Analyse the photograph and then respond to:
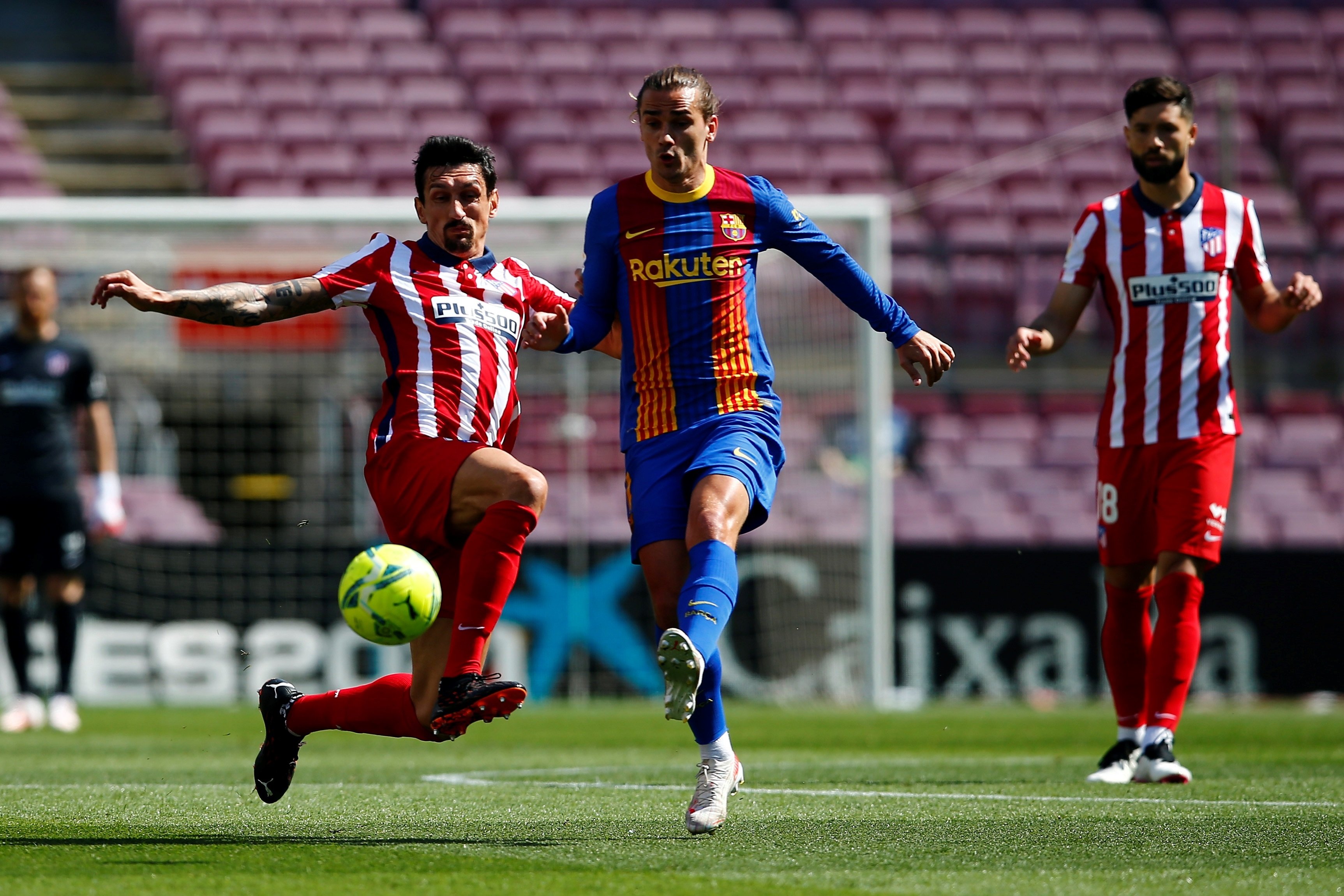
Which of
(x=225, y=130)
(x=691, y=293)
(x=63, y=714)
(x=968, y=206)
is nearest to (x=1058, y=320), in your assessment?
(x=691, y=293)

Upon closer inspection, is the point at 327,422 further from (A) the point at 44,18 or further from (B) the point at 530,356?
(A) the point at 44,18

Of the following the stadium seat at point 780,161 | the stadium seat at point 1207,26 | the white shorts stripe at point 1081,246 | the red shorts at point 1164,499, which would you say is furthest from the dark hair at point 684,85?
the stadium seat at point 1207,26

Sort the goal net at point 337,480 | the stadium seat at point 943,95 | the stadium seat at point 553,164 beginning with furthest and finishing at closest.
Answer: the stadium seat at point 943,95
the stadium seat at point 553,164
the goal net at point 337,480

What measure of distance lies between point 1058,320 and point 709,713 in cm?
250

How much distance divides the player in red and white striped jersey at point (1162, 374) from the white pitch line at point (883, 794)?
33.6 inches

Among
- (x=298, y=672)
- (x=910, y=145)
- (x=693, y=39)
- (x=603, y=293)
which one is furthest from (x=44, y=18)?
(x=603, y=293)

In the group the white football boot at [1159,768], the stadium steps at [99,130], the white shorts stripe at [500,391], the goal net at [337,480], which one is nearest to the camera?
the white shorts stripe at [500,391]

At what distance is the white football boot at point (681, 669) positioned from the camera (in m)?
4.07

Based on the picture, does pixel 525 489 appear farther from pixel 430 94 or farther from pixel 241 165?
pixel 430 94

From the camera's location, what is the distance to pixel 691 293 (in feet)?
16.0

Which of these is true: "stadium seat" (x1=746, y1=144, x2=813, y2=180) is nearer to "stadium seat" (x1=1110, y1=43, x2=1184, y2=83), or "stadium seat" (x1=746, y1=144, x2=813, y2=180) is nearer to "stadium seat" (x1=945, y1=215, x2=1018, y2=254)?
"stadium seat" (x1=945, y1=215, x2=1018, y2=254)

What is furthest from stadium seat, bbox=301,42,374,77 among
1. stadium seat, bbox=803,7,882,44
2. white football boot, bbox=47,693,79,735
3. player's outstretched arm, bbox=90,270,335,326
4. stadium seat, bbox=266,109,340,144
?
player's outstretched arm, bbox=90,270,335,326

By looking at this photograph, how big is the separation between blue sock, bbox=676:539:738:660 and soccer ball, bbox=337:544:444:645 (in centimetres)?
67

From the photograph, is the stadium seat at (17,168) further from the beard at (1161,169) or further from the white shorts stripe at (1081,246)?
the beard at (1161,169)
